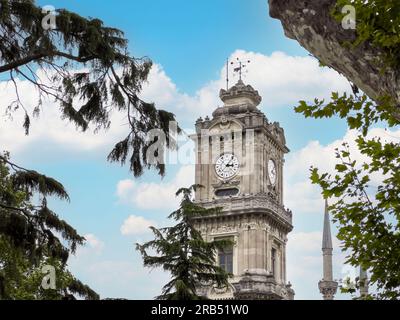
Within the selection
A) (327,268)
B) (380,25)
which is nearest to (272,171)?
(327,268)

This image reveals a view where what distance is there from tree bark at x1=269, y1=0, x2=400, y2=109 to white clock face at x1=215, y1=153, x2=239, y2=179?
71.5 m

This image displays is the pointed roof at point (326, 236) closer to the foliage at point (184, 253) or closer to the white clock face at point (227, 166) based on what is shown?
the white clock face at point (227, 166)

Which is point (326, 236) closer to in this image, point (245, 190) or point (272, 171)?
point (272, 171)

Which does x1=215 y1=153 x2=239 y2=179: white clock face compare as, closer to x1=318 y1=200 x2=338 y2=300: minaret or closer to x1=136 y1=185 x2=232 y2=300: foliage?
x1=318 y1=200 x2=338 y2=300: minaret

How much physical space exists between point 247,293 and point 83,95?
5781 centimetres

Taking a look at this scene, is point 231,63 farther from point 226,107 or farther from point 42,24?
point 42,24

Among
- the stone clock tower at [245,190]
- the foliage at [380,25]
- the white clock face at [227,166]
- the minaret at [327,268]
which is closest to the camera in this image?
the foliage at [380,25]

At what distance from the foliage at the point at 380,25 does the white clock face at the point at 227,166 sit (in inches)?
2805

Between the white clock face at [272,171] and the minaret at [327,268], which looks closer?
the white clock face at [272,171]

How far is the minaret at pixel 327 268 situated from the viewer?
93062mm

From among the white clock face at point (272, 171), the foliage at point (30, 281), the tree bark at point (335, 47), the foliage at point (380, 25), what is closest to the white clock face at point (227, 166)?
the white clock face at point (272, 171)

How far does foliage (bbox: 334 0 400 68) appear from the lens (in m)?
9.34
